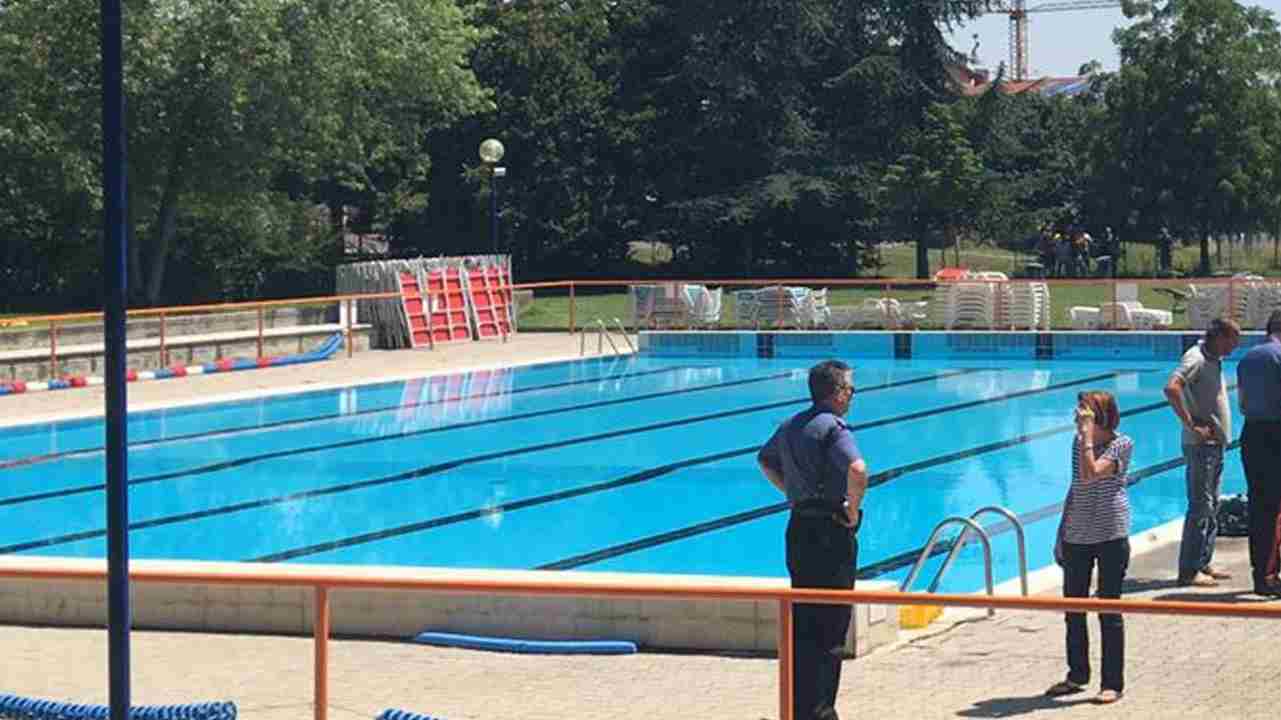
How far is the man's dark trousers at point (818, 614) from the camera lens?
7215 millimetres

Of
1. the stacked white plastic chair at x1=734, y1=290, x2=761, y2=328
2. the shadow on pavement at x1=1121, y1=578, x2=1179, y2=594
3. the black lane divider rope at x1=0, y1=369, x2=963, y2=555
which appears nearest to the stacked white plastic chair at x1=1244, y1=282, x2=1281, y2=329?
the stacked white plastic chair at x1=734, y1=290, x2=761, y2=328

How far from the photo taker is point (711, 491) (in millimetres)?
17438

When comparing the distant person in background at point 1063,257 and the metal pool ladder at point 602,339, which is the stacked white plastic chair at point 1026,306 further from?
the distant person in background at point 1063,257

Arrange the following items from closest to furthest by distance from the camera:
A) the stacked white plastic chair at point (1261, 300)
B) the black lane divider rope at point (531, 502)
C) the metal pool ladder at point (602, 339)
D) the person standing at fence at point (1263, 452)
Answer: the person standing at fence at point (1263, 452)
the black lane divider rope at point (531, 502)
the stacked white plastic chair at point (1261, 300)
the metal pool ladder at point (602, 339)

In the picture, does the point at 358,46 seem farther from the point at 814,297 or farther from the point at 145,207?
the point at 814,297

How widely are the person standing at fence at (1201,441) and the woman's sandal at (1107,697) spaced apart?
384cm

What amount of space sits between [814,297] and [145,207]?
39.3 feet

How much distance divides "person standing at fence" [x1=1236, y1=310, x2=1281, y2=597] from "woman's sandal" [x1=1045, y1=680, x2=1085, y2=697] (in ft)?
12.8

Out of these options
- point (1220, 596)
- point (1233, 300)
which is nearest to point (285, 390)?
point (1233, 300)

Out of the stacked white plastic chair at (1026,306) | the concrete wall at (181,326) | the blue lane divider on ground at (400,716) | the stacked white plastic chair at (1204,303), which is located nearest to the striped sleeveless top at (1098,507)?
the blue lane divider on ground at (400,716)

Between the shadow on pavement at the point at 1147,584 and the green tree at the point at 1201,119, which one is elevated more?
the green tree at the point at 1201,119

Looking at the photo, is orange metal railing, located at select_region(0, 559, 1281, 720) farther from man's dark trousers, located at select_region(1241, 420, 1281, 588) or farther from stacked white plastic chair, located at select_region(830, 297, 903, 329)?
stacked white plastic chair, located at select_region(830, 297, 903, 329)

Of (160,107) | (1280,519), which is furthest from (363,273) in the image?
(1280,519)

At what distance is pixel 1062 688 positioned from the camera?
713 centimetres
